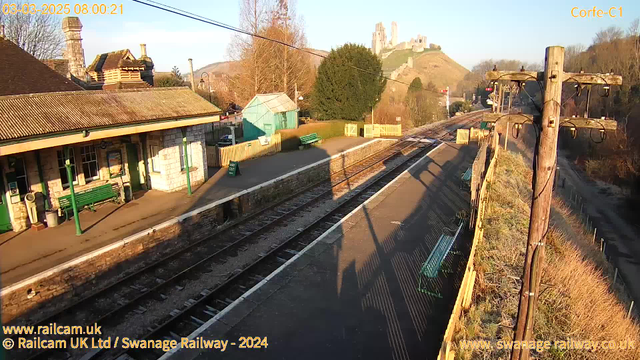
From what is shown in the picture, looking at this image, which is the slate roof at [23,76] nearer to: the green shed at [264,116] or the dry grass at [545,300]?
the green shed at [264,116]

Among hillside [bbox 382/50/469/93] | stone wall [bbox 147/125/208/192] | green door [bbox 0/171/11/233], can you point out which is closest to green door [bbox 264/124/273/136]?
stone wall [bbox 147/125/208/192]

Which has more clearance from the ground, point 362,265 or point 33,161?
point 33,161

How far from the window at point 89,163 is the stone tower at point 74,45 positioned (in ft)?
33.6

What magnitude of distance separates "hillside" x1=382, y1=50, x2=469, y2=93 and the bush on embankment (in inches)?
3053

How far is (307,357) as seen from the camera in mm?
6195

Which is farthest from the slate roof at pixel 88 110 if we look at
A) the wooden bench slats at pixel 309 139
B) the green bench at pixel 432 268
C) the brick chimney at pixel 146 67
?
the wooden bench slats at pixel 309 139

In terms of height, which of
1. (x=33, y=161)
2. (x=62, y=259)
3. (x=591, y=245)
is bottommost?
(x=591, y=245)

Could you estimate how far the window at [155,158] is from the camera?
46.8ft

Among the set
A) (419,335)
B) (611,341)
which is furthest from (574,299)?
(419,335)

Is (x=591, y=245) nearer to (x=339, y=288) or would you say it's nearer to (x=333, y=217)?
(x=333, y=217)

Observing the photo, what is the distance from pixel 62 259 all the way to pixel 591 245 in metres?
19.5

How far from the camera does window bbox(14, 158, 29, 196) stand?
10.7 m

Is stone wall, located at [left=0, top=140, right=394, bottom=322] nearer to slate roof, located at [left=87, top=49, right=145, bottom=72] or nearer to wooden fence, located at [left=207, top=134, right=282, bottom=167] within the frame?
wooden fence, located at [left=207, top=134, right=282, bottom=167]

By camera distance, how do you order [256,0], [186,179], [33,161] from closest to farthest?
1. [33,161]
2. [186,179]
3. [256,0]
